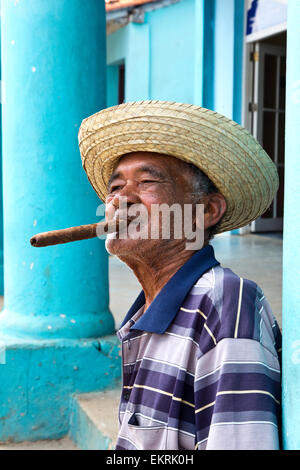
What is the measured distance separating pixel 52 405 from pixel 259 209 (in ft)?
5.86

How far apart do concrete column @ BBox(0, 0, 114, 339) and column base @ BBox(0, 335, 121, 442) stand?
0.09 metres

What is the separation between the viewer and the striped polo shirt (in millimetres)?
1190

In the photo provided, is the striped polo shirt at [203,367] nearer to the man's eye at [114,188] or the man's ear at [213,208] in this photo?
the man's ear at [213,208]

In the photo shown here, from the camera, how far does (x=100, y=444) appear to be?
262cm

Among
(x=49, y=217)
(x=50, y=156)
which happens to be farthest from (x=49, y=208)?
(x=50, y=156)

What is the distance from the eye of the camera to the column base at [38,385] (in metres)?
2.97

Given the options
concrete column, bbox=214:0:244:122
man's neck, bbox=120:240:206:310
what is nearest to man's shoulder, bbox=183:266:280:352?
man's neck, bbox=120:240:206:310

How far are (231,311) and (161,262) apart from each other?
346 millimetres

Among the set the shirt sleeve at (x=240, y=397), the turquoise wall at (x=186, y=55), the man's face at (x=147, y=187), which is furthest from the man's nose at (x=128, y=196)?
the turquoise wall at (x=186, y=55)

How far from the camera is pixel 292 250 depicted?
1.16 m

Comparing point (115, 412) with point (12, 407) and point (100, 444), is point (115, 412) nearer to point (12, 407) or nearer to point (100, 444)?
point (100, 444)

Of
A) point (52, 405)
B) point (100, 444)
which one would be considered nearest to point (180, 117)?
point (100, 444)

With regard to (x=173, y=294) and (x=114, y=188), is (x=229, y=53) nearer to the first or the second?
(x=114, y=188)

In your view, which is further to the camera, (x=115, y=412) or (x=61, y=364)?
(x=61, y=364)
